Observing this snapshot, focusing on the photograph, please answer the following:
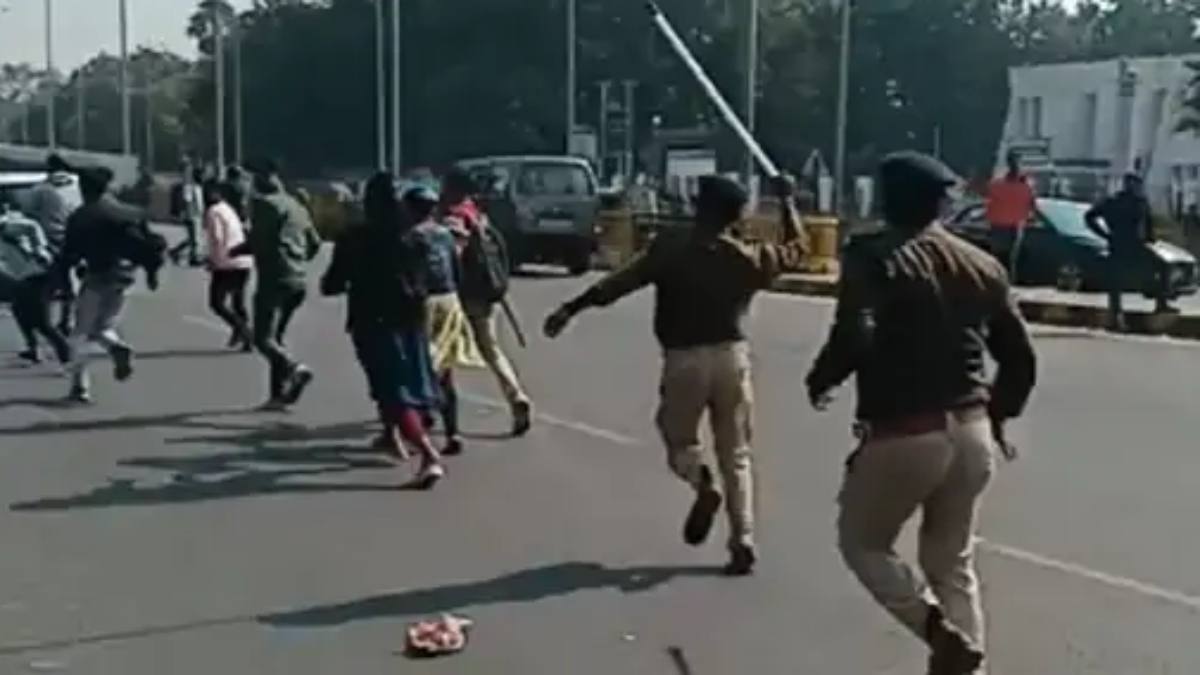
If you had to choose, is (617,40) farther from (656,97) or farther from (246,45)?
(246,45)

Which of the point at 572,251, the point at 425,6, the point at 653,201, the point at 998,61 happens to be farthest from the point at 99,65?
the point at 572,251

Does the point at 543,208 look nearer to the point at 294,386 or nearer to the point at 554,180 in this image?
the point at 554,180

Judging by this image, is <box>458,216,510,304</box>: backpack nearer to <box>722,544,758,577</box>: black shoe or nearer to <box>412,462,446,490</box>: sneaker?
<box>412,462,446,490</box>: sneaker

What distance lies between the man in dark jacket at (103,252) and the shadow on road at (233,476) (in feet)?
5.91

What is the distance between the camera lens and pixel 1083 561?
29.4 feet

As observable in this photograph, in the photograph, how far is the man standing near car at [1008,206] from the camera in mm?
23781

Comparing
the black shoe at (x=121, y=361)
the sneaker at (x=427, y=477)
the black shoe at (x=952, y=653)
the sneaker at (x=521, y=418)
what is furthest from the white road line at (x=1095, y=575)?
the black shoe at (x=121, y=361)

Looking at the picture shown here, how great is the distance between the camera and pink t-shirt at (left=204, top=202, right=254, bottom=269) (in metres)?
16.5

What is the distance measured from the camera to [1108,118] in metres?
78.2

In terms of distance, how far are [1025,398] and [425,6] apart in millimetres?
82086

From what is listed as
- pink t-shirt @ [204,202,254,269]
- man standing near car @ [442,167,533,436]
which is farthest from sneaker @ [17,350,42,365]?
man standing near car @ [442,167,533,436]

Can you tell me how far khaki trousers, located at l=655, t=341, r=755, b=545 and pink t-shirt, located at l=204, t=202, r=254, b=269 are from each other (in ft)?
27.5

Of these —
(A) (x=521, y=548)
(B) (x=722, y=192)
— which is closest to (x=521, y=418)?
(A) (x=521, y=548)

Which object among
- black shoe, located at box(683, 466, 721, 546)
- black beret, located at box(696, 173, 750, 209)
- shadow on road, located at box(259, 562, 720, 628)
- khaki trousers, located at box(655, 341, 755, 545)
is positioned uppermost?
black beret, located at box(696, 173, 750, 209)
